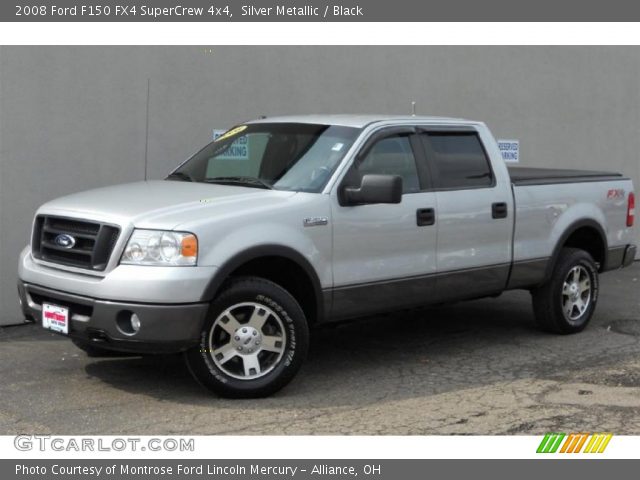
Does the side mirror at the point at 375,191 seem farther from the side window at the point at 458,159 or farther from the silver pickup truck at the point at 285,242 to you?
the side window at the point at 458,159

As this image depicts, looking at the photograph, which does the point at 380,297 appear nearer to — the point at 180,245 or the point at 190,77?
the point at 180,245

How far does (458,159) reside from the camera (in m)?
7.50

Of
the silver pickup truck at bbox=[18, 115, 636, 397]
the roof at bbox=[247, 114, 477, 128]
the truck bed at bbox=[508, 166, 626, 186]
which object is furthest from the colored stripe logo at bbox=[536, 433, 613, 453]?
the truck bed at bbox=[508, 166, 626, 186]

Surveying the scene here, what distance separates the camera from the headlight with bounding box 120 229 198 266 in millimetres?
5711

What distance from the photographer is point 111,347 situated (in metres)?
5.79

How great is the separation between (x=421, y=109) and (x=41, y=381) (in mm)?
6179

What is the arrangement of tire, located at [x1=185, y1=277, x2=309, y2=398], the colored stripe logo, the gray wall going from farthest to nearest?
the gray wall, tire, located at [x1=185, y1=277, x2=309, y2=398], the colored stripe logo

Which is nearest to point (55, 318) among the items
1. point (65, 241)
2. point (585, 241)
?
point (65, 241)

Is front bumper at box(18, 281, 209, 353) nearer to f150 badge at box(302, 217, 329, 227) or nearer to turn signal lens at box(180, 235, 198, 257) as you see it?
turn signal lens at box(180, 235, 198, 257)

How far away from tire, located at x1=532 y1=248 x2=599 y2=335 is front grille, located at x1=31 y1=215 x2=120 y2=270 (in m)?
4.10

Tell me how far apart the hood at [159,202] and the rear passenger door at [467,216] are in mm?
1435

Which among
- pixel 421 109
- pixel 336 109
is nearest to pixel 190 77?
pixel 336 109

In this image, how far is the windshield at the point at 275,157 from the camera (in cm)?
660

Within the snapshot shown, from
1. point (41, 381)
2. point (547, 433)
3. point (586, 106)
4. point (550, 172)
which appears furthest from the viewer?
point (586, 106)
